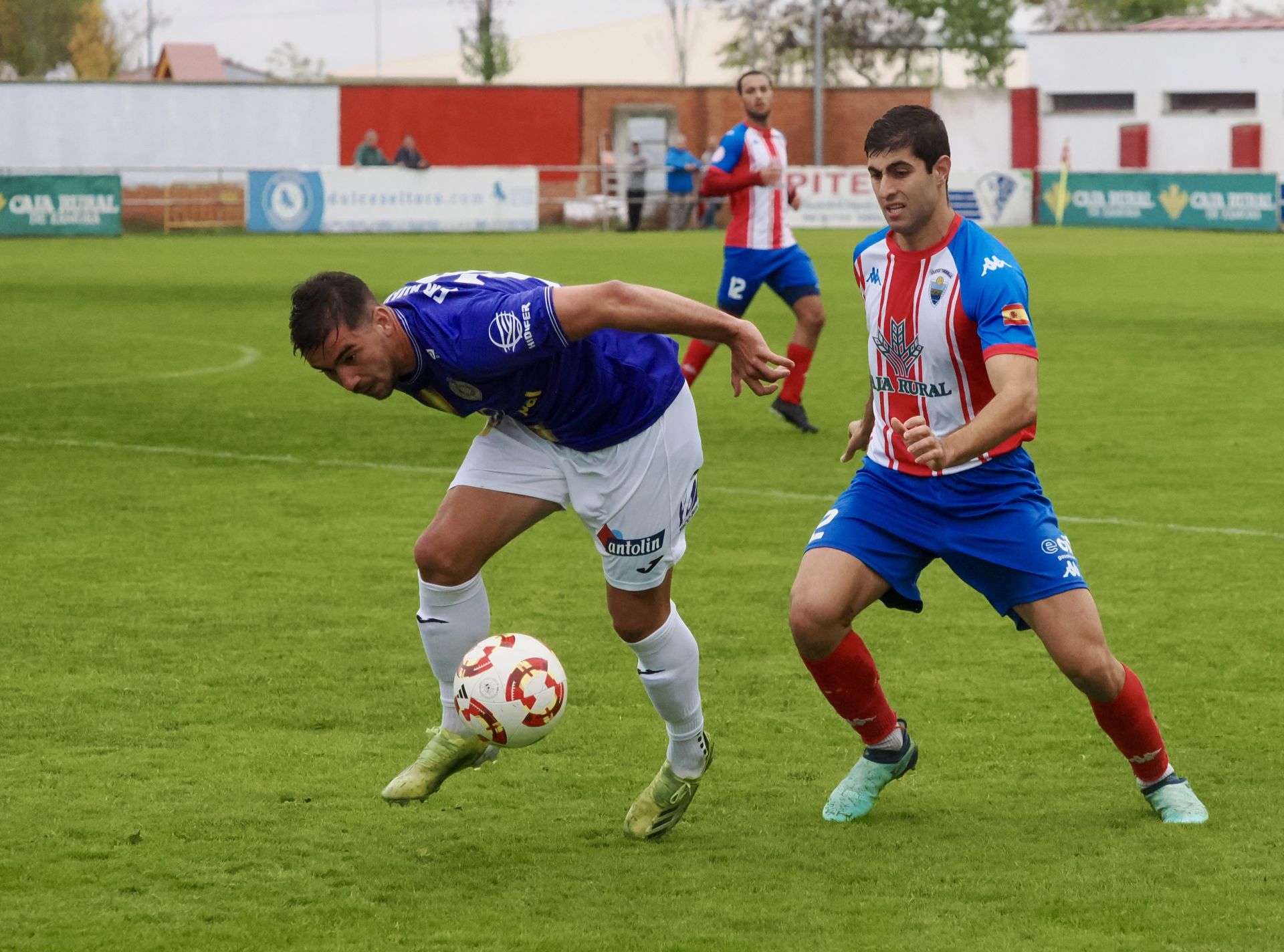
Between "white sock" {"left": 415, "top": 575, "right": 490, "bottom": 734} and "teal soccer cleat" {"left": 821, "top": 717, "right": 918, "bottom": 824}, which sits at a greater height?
"white sock" {"left": 415, "top": 575, "right": 490, "bottom": 734}

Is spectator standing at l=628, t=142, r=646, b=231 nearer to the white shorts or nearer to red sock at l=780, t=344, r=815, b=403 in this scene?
red sock at l=780, t=344, r=815, b=403

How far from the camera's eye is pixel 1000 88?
2112 inches

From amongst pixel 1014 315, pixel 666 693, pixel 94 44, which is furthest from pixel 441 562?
pixel 94 44

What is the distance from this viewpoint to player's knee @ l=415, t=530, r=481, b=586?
4.92 metres

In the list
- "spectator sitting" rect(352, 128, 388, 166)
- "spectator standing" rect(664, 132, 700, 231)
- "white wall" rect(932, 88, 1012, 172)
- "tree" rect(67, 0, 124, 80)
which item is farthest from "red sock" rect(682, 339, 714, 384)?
"tree" rect(67, 0, 124, 80)

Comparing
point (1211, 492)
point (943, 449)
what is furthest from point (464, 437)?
point (943, 449)

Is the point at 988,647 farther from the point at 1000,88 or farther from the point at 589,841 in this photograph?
the point at 1000,88

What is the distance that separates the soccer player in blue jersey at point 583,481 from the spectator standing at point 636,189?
33.3 m

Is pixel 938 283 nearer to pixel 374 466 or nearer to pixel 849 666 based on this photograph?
pixel 849 666

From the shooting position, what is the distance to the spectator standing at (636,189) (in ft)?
128

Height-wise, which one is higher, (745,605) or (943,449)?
(943,449)

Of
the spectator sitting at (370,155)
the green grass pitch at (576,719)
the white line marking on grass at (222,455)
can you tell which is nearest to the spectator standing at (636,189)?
the spectator sitting at (370,155)

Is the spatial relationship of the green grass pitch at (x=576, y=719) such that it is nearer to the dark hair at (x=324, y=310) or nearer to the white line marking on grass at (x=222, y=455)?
the white line marking on grass at (x=222, y=455)

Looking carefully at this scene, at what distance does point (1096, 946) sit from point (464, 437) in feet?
27.8
